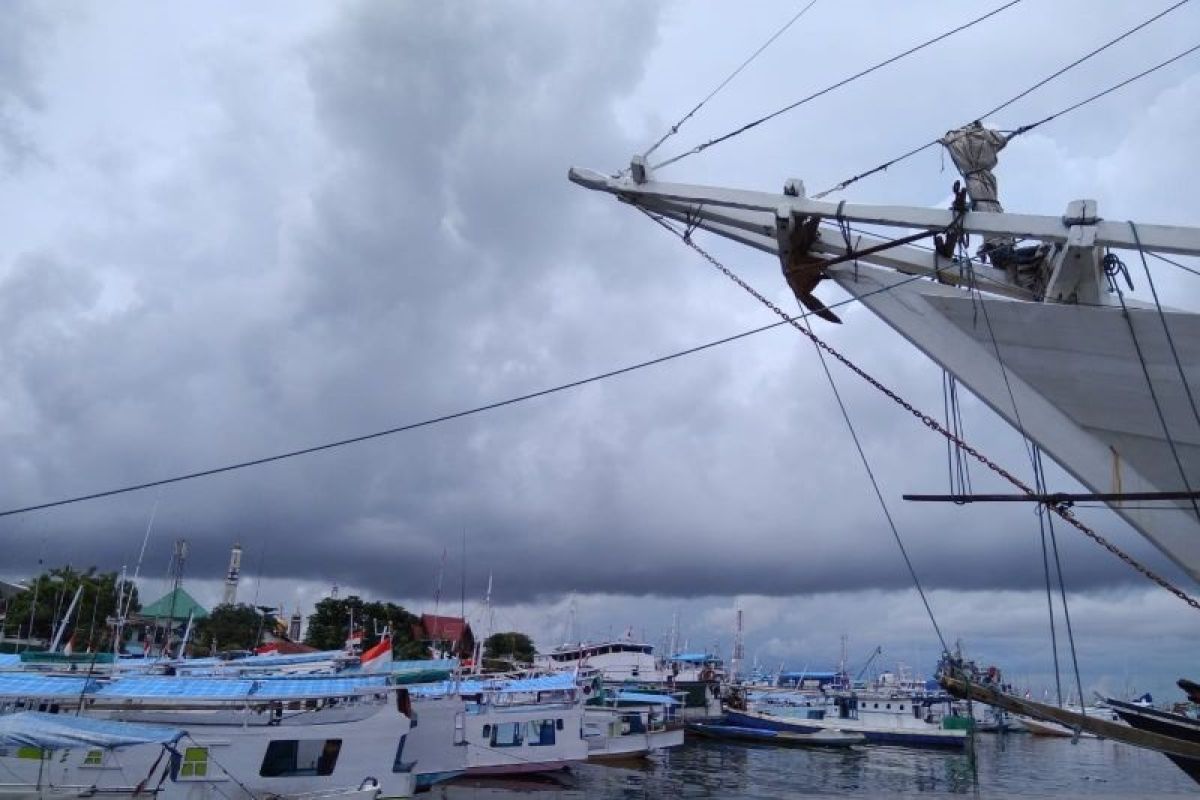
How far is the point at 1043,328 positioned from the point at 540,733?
1106 inches

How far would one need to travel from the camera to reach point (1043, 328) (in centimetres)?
1030

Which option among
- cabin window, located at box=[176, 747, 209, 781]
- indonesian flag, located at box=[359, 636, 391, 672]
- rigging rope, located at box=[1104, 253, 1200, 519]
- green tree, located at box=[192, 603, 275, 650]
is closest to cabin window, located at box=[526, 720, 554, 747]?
indonesian flag, located at box=[359, 636, 391, 672]

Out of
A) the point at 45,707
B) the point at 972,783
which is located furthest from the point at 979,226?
the point at 972,783

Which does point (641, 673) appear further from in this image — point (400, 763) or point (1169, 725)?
point (1169, 725)

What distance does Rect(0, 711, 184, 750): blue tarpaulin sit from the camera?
16.7 metres

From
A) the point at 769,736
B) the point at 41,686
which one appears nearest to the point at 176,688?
the point at 41,686

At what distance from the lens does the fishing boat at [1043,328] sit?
9.74m

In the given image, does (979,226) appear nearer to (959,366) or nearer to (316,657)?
(959,366)

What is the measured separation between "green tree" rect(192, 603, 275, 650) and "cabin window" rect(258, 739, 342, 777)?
49.5 metres

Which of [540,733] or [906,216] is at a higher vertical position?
[906,216]

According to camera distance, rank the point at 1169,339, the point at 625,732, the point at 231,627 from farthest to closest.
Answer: the point at 231,627 < the point at 625,732 < the point at 1169,339

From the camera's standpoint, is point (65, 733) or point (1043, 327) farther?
point (65, 733)

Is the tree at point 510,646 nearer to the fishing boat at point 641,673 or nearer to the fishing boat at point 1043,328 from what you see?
the fishing boat at point 641,673

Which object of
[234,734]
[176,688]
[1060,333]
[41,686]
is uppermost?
[1060,333]
